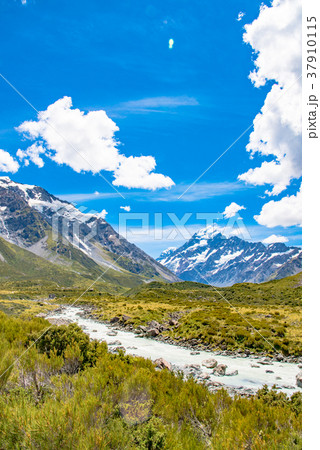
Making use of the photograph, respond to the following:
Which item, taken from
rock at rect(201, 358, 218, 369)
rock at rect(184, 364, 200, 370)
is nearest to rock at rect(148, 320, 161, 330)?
rock at rect(201, 358, 218, 369)

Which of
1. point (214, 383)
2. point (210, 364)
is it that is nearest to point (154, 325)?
point (210, 364)

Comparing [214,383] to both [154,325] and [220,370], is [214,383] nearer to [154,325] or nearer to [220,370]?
[220,370]

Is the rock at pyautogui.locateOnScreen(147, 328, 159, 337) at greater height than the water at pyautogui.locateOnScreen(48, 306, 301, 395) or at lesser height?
lesser

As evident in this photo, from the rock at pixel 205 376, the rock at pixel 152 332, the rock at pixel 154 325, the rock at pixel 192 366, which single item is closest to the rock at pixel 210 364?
the rock at pixel 192 366

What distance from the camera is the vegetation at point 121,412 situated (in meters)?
4.78

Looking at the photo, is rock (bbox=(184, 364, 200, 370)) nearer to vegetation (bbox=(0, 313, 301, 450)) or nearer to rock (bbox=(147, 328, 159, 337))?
vegetation (bbox=(0, 313, 301, 450))

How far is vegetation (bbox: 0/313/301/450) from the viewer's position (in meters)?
4.78

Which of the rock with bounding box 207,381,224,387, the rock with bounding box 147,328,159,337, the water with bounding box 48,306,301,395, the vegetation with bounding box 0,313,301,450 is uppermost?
the vegetation with bounding box 0,313,301,450

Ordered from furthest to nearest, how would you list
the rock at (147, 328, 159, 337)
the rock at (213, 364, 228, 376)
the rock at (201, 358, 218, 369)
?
the rock at (147, 328, 159, 337) < the rock at (201, 358, 218, 369) < the rock at (213, 364, 228, 376)

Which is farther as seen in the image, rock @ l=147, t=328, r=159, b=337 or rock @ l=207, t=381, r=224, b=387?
rock @ l=147, t=328, r=159, b=337

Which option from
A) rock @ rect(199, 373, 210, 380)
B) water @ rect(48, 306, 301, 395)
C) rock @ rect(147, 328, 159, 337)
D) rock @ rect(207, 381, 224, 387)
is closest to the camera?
rock @ rect(207, 381, 224, 387)

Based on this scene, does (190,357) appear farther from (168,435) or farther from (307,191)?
(307,191)

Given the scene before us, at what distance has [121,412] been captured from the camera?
6.35m

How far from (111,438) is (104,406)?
3.94ft
